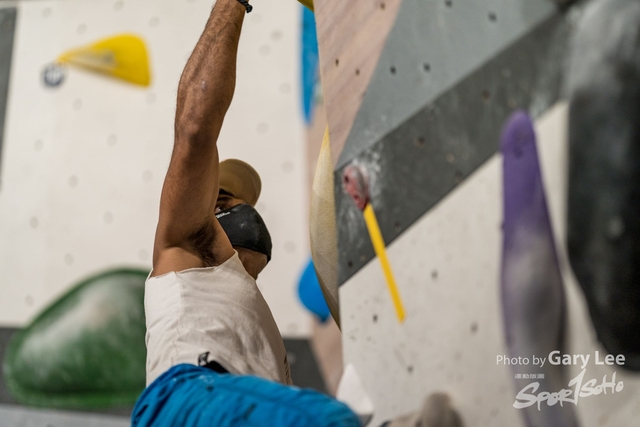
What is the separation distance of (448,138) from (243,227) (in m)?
0.51

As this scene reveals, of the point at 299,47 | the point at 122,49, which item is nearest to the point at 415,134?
the point at 299,47

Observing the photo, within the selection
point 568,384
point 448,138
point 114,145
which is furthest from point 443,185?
point 114,145

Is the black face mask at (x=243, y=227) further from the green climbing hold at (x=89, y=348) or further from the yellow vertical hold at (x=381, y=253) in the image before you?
the green climbing hold at (x=89, y=348)

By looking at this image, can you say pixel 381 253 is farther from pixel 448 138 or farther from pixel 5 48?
pixel 5 48

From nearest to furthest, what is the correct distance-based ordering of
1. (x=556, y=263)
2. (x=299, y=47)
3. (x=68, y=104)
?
(x=556, y=263)
(x=299, y=47)
(x=68, y=104)

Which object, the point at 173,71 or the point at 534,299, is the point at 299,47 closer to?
the point at 173,71

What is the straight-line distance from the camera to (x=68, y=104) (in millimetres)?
1885

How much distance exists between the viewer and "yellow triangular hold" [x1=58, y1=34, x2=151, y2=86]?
5.90 ft

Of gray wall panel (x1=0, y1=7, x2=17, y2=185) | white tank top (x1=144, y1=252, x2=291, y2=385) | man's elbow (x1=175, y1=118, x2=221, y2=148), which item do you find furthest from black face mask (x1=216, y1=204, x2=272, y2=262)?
gray wall panel (x1=0, y1=7, x2=17, y2=185)

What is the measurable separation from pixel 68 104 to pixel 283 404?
63.1 inches

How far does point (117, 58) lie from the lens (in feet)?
6.06

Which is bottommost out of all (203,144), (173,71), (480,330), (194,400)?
(194,400)

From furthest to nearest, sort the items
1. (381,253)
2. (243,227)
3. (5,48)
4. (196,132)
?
(5,48)
(243,227)
(196,132)
(381,253)

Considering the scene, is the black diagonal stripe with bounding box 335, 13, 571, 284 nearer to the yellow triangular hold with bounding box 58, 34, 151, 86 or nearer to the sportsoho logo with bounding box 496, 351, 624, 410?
the sportsoho logo with bounding box 496, 351, 624, 410
